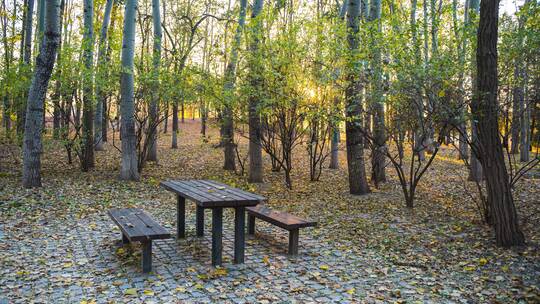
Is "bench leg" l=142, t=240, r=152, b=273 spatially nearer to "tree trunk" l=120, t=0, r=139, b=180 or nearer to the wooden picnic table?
the wooden picnic table

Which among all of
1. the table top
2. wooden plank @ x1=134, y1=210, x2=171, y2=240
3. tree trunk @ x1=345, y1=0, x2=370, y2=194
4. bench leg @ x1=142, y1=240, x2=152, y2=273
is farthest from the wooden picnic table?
tree trunk @ x1=345, y1=0, x2=370, y2=194

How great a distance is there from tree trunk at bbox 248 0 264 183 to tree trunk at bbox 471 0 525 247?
5008 mm

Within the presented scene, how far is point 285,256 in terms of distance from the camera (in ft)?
17.8

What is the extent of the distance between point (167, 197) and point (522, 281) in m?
6.99

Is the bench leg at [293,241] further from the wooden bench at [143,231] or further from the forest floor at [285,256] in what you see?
the wooden bench at [143,231]

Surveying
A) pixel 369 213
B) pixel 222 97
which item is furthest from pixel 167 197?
pixel 369 213

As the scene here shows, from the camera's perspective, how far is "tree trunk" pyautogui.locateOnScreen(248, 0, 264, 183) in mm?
9734

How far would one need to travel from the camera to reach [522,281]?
454 cm

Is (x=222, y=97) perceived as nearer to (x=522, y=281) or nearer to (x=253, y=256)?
(x=253, y=256)

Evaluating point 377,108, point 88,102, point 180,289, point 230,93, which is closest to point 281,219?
point 180,289

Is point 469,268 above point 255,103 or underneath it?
underneath

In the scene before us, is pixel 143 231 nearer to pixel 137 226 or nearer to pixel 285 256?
pixel 137 226

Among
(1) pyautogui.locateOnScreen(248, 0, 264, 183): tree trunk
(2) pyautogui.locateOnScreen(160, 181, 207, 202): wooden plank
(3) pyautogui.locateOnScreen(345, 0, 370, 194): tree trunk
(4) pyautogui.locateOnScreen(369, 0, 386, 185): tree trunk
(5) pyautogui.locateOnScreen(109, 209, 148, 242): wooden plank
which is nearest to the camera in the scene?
(5) pyautogui.locateOnScreen(109, 209, 148, 242): wooden plank

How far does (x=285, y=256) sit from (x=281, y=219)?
0.46 metres
